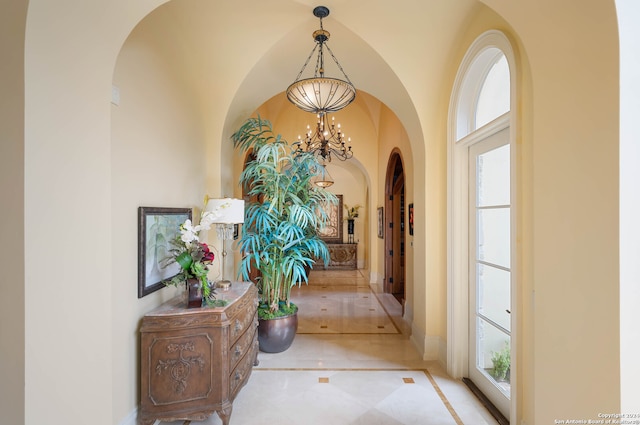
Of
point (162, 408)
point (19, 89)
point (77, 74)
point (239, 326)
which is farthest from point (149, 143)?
point (162, 408)

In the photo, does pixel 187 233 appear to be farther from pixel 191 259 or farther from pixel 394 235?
pixel 394 235

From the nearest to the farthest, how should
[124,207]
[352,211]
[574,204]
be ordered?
[574,204]
[124,207]
[352,211]

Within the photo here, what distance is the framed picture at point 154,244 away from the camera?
2168 mm

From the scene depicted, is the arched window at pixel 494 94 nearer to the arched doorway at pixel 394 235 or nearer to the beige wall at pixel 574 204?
the beige wall at pixel 574 204

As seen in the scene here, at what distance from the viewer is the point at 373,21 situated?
9.27 feet

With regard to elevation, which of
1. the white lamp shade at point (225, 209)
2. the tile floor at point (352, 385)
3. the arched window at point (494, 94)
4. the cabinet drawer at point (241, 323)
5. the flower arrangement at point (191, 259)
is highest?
the arched window at point (494, 94)

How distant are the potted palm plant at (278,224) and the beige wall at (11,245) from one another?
215 cm

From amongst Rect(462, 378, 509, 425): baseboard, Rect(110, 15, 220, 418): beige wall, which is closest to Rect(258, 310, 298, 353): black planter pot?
Rect(110, 15, 220, 418): beige wall

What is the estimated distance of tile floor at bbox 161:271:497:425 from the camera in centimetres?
234

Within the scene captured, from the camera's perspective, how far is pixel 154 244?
2320mm

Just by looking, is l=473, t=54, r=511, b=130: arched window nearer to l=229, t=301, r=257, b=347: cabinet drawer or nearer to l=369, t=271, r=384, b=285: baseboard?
l=229, t=301, r=257, b=347: cabinet drawer

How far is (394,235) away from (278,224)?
3.71m

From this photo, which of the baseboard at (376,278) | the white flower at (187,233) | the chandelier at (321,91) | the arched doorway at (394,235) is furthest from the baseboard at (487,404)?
the baseboard at (376,278)

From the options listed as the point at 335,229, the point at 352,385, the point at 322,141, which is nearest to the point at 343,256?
the point at 335,229
